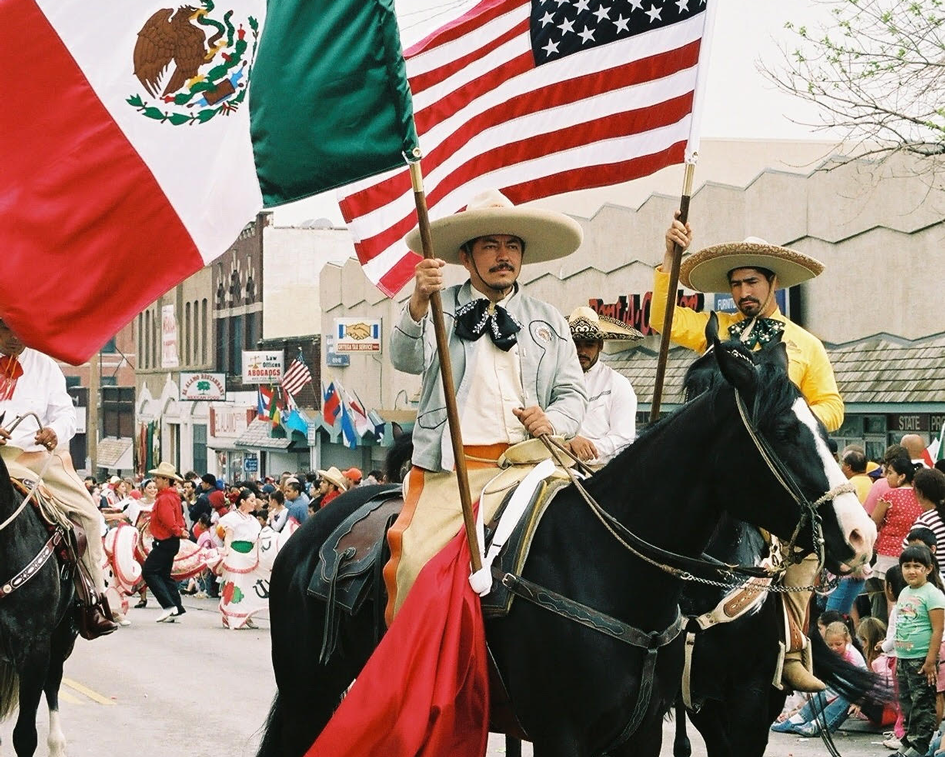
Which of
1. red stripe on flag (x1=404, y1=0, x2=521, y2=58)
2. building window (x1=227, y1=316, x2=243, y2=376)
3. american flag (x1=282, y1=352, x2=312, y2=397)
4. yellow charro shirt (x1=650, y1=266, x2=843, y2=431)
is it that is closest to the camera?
yellow charro shirt (x1=650, y1=266, x2=843, y2=431)

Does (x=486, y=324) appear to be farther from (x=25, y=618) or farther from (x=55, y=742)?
(x=55, y=742)

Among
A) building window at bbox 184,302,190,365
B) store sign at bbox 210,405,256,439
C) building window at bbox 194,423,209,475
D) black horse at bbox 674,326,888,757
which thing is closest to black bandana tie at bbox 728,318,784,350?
black horse at bbox 674,326,888,757

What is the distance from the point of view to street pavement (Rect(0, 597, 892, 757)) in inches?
417

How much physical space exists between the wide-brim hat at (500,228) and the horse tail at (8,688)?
4.39 metres

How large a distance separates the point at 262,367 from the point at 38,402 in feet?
129

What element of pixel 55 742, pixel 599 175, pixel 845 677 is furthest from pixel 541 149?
pixel 55 742

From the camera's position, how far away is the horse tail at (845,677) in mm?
7793

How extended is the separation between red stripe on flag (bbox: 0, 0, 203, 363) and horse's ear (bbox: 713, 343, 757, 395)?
2058 mm

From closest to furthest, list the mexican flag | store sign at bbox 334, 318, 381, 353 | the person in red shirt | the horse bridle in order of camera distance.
Answer: the horse bridle
the mexican flag
the person in red shirt
store sign at bbox 334, 318, 381, 353

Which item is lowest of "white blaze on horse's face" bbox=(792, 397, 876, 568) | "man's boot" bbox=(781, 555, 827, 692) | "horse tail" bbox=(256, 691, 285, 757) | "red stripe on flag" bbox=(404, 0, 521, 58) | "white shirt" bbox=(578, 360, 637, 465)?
"horse tail" bbox=(256, 691, 285, 757)

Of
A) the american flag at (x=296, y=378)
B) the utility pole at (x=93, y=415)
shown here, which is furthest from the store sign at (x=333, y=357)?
the utility pole at (x=93, y=415)

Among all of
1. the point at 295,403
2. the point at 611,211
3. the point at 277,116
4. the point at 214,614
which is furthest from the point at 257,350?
the point at 277,116

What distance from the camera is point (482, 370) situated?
6461mm

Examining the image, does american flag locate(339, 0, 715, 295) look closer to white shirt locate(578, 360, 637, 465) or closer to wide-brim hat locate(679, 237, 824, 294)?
wide-brim hat locate(679, 237, 824, 294)
